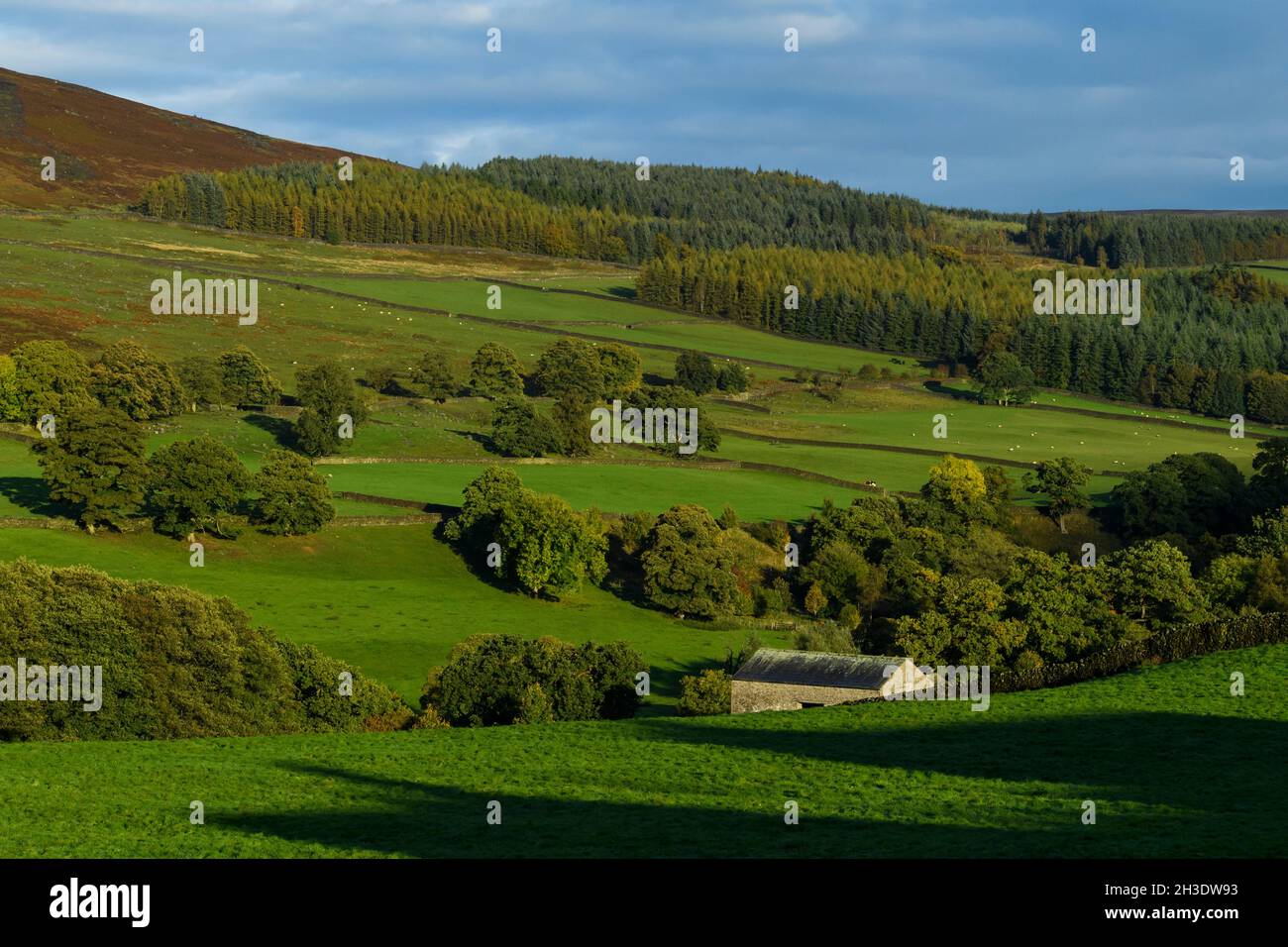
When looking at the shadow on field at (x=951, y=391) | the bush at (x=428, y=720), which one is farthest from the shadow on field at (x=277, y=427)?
the shadow on field at (x=951, y=391)

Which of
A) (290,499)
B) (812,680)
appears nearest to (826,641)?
(812,680)

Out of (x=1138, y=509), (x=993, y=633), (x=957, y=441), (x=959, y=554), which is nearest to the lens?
(x=993, y=633)

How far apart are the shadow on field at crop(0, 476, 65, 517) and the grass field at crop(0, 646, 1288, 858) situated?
58.7m

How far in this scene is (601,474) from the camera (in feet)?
385

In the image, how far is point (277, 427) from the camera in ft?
405

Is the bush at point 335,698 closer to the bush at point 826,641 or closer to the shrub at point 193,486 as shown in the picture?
the bush at point 826,641

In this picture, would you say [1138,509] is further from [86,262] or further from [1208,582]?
[86,262]

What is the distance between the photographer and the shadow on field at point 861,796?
25.1m

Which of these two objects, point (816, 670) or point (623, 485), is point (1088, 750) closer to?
point (816, 670)

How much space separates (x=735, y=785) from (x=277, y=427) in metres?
98.7

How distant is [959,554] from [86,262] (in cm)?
13473

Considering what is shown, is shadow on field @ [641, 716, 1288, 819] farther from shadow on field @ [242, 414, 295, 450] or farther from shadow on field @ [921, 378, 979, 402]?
shadow on field @ [921, 378, 979, 402]

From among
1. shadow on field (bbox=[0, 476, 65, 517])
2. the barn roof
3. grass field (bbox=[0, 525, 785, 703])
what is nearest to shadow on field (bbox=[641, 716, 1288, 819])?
the barn roof
